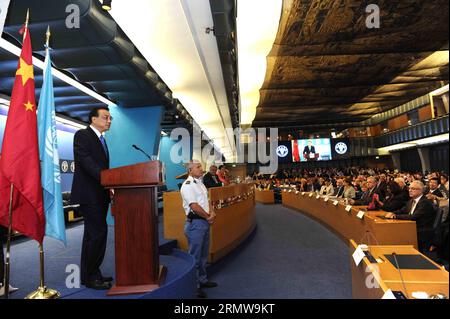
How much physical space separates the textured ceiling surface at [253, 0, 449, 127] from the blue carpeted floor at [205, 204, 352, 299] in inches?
92.5

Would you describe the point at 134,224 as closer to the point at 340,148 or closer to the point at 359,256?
the point at 359,256

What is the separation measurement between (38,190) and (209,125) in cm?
1035

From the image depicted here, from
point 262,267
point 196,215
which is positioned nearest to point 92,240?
point 196,215

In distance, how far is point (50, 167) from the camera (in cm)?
249

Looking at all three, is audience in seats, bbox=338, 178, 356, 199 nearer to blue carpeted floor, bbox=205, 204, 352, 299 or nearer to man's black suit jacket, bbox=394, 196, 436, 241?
blue carpeted floor, bbox=205, 204, 352, 299

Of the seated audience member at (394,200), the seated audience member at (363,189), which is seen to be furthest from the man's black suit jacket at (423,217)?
the seated audience member at (363,189)

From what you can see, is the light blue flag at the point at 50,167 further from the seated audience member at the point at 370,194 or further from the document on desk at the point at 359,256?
the seated audience member at the point at 370,194

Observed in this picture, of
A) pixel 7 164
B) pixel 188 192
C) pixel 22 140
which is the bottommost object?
pixel 188 192

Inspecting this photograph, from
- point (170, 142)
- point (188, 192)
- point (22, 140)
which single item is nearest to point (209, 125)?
point (170, 142)

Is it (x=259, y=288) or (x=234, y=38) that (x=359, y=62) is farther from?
(x=259, y=288)

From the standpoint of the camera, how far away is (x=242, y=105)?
31.9 ft

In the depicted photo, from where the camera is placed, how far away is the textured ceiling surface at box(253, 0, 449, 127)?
4.22m

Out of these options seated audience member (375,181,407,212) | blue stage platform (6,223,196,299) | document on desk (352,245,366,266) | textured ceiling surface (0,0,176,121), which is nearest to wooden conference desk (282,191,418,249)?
seated audience member (375,181,407,212)

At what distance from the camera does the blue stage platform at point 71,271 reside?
2.39m
